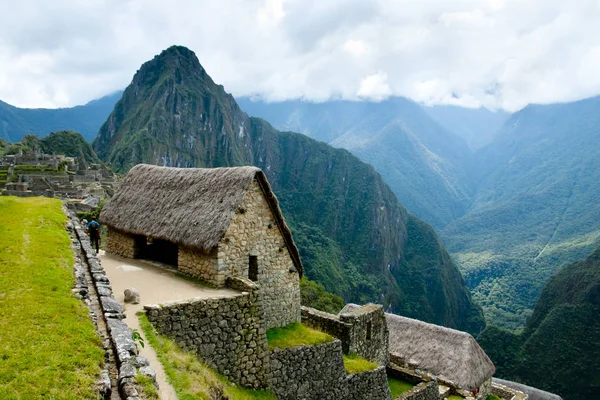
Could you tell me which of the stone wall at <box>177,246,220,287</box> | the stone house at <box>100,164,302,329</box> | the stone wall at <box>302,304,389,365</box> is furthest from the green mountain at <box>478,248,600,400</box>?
the stone wall at <box>177,246,220,287</box>

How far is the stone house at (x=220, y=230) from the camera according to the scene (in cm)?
975

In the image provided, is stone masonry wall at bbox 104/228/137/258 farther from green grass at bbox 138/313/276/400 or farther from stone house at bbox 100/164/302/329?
green grass at bbox 138/313/276/400

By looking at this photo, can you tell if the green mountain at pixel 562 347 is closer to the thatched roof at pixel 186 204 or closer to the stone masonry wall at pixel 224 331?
the thatched roof at pixel 186 204

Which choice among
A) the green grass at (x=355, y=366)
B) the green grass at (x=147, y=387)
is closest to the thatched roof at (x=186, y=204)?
the green grass at (x=355, y=366)

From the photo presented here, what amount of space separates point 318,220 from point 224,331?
189221 mm

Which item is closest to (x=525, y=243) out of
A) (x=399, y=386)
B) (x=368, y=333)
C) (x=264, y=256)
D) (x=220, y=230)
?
(x=399, y=386)

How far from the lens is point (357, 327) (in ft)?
45.0

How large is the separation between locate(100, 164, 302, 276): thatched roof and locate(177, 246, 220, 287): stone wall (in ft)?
0.90

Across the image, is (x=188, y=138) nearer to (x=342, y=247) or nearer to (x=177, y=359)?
(x=342, y=247)

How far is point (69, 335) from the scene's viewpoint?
5.30 m

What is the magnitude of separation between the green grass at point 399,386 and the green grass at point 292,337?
5919 mm

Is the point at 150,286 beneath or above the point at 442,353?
above

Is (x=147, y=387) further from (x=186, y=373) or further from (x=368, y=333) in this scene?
(x=368, y=333)

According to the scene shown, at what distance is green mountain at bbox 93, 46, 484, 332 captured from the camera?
457 ft
